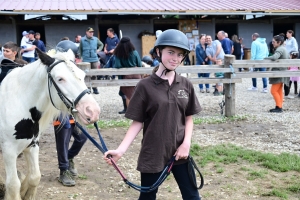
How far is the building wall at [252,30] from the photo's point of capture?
18.3m

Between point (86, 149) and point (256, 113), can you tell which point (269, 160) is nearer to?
point (86, 149)

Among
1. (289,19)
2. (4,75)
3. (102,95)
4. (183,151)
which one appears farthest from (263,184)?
(289,19)

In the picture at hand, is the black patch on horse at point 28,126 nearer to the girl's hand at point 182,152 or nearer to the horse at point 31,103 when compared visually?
the horse at point 31,103

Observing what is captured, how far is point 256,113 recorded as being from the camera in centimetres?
855

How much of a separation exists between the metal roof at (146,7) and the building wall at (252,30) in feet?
3.18

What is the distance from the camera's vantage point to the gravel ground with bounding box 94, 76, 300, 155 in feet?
20.4

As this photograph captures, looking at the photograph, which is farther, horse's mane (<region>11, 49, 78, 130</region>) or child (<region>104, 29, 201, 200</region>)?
horse's mane (<region>11, 49, 78, 130</region>)

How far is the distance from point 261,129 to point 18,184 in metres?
4.91

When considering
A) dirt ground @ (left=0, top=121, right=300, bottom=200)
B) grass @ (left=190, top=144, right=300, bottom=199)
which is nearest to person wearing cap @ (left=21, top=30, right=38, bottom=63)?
dirt ground @ (left=0, top=121, right=300, bottom=200)

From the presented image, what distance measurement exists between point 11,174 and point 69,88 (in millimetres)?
1148

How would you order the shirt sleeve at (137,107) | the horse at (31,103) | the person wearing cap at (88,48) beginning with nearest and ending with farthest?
the shirt sleeve at (137,107)
the horse at (31,103)
the person wearing cap at (88,48)

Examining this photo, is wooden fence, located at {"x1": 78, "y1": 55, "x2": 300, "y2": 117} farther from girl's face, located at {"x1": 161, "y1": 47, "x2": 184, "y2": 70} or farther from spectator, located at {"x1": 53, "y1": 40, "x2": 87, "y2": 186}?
girl's face, located at {"x1": 161, "y1": 47, "x2": 184, "y2": 70}

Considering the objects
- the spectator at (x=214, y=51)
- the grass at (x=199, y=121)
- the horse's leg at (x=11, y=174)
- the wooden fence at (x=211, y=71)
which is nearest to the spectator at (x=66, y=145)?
the horse's leg at (x=11, y=174)

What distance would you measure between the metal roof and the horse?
39.4ft
